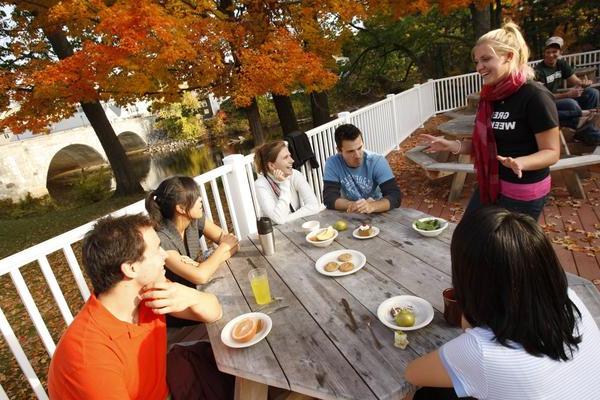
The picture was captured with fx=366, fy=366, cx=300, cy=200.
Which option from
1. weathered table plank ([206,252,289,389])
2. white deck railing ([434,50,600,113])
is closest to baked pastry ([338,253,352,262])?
weathered table plank ([206,252,289,389])

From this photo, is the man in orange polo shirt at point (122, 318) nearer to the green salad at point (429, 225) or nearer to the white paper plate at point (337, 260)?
the white paper plate at point (337, 260)

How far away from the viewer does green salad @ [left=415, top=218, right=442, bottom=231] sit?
200 cm

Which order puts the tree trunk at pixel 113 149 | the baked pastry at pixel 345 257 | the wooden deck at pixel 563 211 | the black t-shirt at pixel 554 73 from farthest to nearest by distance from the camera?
1. the tree trunk at pixel 113 149
2. the black t-shirt at pixel 554 73
3. the wooden deck at pixel 563 211
4. the baked pastry at pixel 345 257

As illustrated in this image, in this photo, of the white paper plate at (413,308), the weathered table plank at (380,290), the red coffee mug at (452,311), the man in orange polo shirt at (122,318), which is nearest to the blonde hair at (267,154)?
the weathered table plank at (380,290)

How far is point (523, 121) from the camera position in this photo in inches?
74.7

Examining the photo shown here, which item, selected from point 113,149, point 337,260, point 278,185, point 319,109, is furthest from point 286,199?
point 113,149

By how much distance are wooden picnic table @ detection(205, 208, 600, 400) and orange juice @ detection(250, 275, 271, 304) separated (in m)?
0.05

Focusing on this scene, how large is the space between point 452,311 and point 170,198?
170 cm

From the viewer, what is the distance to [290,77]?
6.47 m

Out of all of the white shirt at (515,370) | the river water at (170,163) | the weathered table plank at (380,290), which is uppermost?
the white shirt at (515,370)

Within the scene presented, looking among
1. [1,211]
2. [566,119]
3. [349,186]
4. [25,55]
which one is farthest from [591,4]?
[1,211]

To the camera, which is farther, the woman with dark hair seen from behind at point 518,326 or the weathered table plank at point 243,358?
the weathered table plank at point 243,358

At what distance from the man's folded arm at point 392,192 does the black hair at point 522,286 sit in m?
1.53

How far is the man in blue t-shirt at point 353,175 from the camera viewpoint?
271cm
